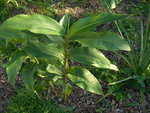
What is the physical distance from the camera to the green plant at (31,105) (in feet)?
7.06

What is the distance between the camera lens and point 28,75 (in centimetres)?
187

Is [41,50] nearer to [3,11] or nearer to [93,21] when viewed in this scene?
[93,21]

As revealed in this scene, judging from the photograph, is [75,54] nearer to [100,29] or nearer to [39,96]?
[39,96]

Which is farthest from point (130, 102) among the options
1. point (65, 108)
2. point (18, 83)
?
point (18, 83)

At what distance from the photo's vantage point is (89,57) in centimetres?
174

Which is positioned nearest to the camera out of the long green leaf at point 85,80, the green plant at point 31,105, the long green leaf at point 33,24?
the long green leaf at point 33,24

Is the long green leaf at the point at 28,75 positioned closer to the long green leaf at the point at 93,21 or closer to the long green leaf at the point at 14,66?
the long green leaf at the point at 14,66

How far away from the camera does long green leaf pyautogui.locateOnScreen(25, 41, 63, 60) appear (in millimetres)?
1708

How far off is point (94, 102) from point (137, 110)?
0.36 meters

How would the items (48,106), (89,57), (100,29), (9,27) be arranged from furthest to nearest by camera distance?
(100,29) → (48,106) → (89,57) → (9,27)

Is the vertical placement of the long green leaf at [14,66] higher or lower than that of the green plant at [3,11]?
lower

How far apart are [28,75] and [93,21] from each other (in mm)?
615

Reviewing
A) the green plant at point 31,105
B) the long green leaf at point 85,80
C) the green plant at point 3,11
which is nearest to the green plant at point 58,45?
the long green leaf at point 85,80

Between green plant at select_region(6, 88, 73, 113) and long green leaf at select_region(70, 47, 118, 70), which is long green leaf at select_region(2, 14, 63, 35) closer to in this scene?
Answer: long green leaf at select_region(70, 47, 118, 70)
